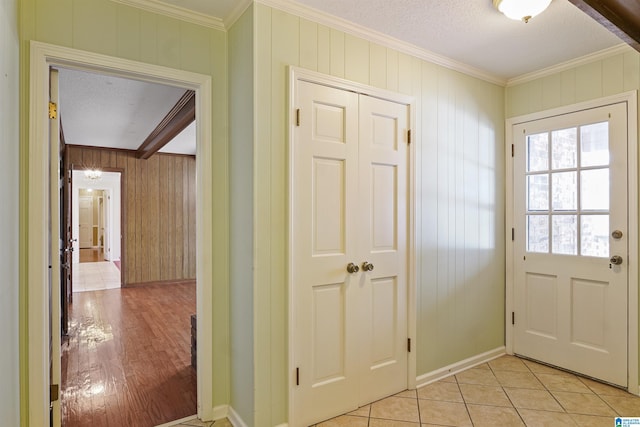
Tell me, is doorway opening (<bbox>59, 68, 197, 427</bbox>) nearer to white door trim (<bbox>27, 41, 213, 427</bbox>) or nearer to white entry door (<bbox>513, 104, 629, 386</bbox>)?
white door trim (<bbox>27, 41, 213, 427</bbox>)

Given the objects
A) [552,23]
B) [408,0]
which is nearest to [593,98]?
[552,23]

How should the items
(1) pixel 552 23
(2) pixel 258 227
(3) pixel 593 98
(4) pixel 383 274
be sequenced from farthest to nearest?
(3) pixel 593 98 < (4) pixel 383 274 < (1) pixel 552 23 < (2) pixel 258 227

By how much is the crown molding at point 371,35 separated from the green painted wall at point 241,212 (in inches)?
9.4

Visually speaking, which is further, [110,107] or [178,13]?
[110,107]

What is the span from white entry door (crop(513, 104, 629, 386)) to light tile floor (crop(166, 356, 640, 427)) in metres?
0.25

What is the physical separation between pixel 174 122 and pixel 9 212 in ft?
9.22

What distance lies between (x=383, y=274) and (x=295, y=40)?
1.59 m

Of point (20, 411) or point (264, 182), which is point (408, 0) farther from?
point (20, 411)

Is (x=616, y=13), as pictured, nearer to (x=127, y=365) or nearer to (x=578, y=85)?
(x=578, y=85)

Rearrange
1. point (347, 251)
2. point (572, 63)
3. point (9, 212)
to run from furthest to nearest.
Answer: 1. point (572, 63)
2. point (347, 251)
3. point (9, 212)

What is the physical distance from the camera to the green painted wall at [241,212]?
6.64ft

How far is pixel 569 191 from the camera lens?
290cm

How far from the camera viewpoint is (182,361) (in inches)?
125

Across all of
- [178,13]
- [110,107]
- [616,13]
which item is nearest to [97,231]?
[110,107]
